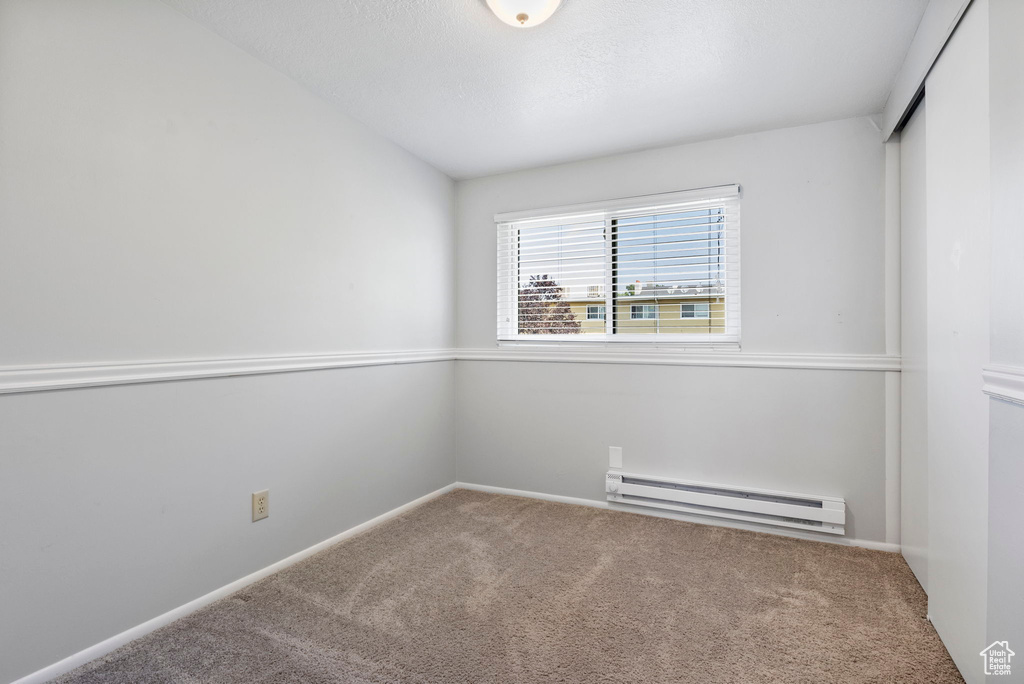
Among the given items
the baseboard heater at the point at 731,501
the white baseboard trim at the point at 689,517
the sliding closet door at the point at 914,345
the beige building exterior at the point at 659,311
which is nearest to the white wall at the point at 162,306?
the white baseboard trim at the point at 689,517

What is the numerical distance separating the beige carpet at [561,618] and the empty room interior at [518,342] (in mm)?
18

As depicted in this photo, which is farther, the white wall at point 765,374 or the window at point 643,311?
the window at point 643,311

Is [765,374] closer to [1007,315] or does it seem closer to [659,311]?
[659,311]

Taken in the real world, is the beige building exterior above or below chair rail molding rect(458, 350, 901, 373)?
above

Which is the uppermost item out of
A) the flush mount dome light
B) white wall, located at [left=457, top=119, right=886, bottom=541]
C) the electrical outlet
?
the flush mount dome light

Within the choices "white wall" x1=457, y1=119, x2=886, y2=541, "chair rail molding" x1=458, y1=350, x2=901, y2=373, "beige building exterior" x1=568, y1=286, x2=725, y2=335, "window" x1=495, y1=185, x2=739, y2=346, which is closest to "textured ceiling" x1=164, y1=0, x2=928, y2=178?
"white wall" x1=457, y1=119, x2=886, y2=541

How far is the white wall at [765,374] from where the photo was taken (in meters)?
2.53

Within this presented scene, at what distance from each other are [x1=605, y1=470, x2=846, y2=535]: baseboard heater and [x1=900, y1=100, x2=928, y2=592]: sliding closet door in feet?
1.08

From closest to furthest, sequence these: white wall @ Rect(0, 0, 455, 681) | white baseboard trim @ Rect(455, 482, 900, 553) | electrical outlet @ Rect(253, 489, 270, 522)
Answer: white wall @ Rect(0, 0, 455, 681) → electrical outlet @ Rect(253, 489, 270, 522) → white baseboard trim @ Rect(455, 482, 900, 553)

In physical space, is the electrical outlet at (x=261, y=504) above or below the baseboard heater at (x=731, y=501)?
above

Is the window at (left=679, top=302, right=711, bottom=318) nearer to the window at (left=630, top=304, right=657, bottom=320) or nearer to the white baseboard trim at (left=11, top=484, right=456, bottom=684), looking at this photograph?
the window at (left=630, top=304, right=657, bottom=320)

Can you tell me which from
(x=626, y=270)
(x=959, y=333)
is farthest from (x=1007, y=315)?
(x=626, y=270)

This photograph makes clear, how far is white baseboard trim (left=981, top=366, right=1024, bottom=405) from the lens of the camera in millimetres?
1160

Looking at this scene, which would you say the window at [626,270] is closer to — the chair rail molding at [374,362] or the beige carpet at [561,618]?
the chair rail molding at [374,362]
